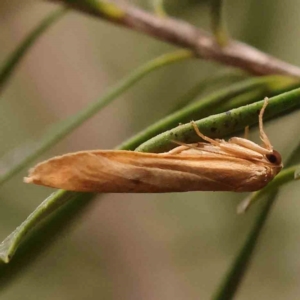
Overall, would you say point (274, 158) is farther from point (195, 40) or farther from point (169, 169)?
point (195, 40)

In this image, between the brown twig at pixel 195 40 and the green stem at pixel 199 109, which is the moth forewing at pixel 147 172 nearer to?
the green stem at pixel 199 109

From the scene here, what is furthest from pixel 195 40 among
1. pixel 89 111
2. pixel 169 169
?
pixel 169 169

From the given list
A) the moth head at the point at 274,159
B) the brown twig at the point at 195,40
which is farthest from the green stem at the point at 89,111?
the moth head at the point at 274,159

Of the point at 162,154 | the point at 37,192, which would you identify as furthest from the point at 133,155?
the point at 37,192

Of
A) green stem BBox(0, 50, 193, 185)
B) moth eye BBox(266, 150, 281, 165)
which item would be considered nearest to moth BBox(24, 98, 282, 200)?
moth eye BBox(266, 150, 281, 165)

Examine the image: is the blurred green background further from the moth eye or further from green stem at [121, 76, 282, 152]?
the moth eye

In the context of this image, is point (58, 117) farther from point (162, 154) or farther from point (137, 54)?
point (162, 154)
